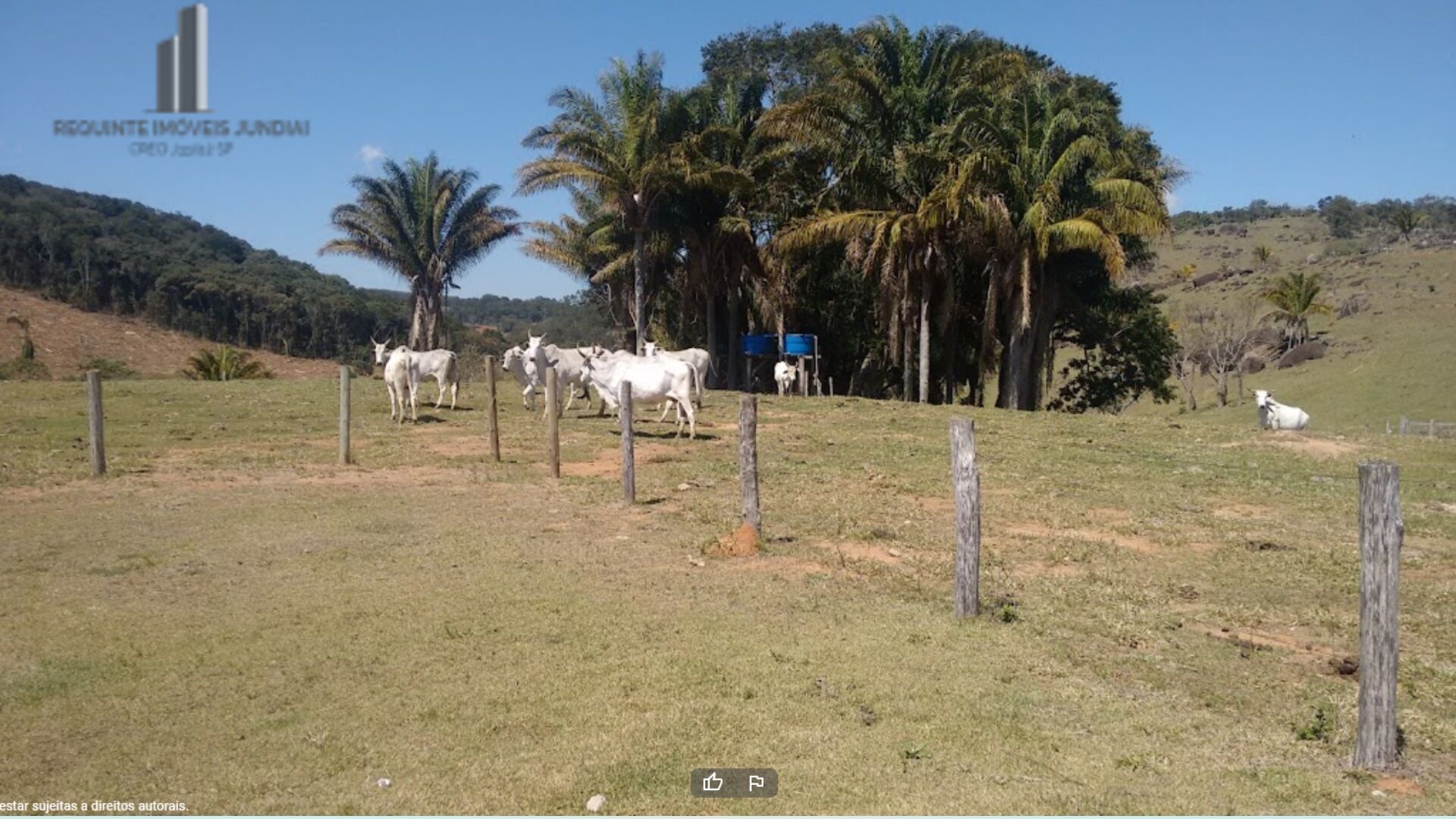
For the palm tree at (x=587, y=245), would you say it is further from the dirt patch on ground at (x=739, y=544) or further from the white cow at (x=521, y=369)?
the dirt patch on ground at (x=739, y=544)

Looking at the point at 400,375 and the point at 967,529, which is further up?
the point at 400,375

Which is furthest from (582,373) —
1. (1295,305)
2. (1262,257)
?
(1262,257)

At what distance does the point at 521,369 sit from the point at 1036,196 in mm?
14685

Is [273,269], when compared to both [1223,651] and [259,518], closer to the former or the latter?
[259,518]

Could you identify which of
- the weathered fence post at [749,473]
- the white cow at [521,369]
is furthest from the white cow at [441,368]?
the weathered fence post at [749,473]

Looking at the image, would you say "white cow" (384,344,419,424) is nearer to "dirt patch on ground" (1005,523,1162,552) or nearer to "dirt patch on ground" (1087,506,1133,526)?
"dirt patch on ground" (1005,523,1162,552)

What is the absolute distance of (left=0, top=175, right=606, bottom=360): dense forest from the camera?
58000 mm

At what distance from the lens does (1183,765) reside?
20.2ft

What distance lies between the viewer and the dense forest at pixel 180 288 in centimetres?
5800

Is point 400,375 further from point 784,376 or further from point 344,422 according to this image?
point 784,376

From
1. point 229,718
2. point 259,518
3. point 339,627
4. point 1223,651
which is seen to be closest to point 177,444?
point 259,518

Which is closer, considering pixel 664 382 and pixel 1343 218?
pixel 664 382

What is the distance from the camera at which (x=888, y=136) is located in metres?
32.8

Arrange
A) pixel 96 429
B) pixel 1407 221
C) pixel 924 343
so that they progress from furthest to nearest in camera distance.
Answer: pixel 1407 221 < pixel 924 343 < pixel 96 429
